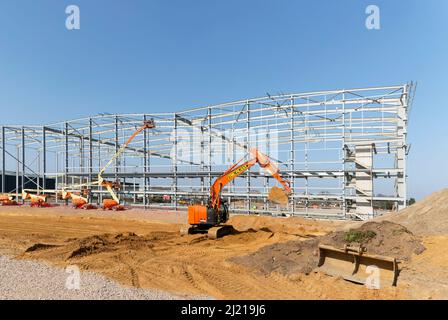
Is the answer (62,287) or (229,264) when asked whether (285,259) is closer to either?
(229,264)

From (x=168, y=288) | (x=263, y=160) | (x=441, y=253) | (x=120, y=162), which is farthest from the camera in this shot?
(x=120, y=162)

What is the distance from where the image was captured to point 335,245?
8805 mm

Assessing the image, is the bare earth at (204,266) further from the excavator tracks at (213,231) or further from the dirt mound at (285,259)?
the excavator tracks at (213,231)

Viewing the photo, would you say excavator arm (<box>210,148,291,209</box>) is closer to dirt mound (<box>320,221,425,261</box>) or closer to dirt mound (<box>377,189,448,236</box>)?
dirt mound (<box>320,221,425,261</box>)

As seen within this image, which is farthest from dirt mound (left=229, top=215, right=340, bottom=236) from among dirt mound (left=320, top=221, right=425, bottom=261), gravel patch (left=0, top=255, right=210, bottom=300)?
gravel patch (left=0, top=255, right=210, bottom=300)

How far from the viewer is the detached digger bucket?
6812 millimetres

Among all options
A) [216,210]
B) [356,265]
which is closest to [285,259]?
[356,265]

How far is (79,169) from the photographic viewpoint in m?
36.4

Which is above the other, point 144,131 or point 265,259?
point 144,131

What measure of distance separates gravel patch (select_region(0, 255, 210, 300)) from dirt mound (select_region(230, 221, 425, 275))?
2.76 m

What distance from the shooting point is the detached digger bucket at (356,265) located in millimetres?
6812

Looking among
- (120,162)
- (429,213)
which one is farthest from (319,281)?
(120,162)
